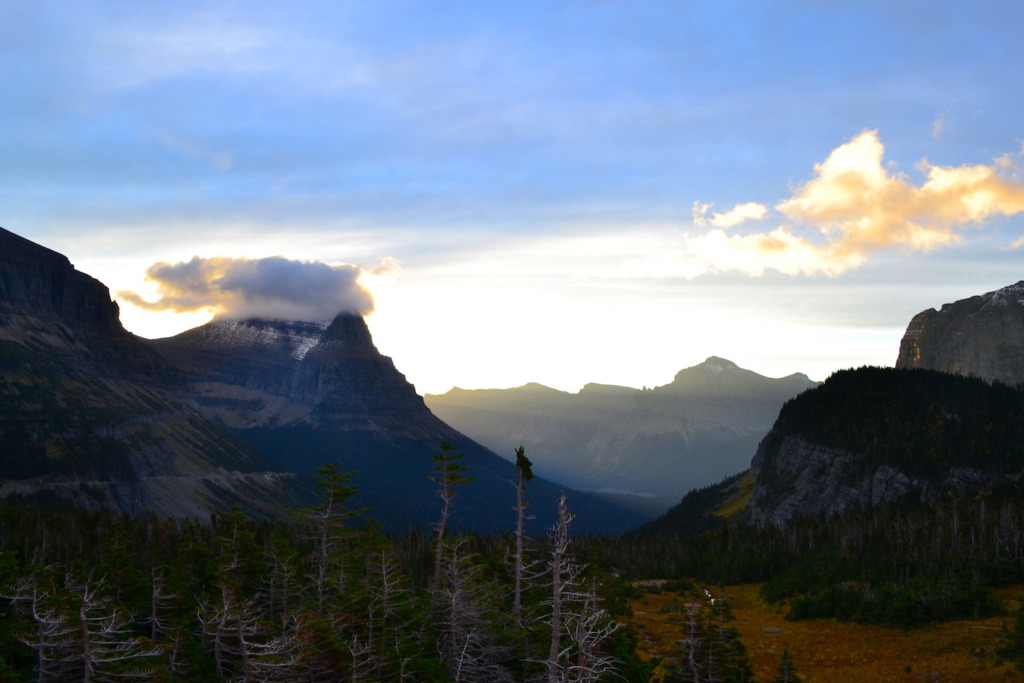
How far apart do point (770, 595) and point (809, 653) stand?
42.8 meters

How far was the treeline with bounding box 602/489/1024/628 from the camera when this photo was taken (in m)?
96.4

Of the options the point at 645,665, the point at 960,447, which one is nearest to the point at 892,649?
the point at 645,665

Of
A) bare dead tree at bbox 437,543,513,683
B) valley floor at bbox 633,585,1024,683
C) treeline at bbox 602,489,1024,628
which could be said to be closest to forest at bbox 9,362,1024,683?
bare dead tree at bbox 437,543,513,683

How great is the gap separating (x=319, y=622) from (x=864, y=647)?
5938 cm

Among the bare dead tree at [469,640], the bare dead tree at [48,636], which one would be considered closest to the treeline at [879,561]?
the bare dead tree at [469,640]

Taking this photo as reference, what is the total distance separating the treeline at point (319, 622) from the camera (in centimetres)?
5094

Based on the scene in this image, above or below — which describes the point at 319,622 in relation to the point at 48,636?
above

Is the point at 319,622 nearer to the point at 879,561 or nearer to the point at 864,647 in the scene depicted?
the point at 864,647

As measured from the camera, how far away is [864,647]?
8544cm

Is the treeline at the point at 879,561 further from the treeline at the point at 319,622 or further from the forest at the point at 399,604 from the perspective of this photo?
the treeline at the point at 319,622

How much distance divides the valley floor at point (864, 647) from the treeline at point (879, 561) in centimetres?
304

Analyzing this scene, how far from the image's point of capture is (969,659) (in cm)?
7231

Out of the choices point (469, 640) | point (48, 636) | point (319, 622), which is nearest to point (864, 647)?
point (469, 640)

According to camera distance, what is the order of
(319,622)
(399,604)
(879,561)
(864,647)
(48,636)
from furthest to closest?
(879,561) < (864,647) < (399,604) < (319,622) < (48,636)
